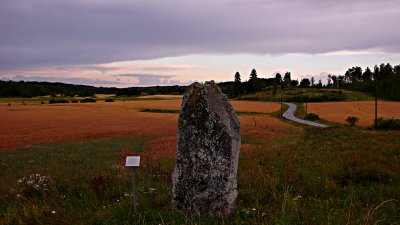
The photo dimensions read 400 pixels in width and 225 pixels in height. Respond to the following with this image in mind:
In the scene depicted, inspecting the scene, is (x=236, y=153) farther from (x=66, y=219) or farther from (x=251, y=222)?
(x=66, y=219)

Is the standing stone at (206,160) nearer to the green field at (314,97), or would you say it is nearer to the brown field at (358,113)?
the brown field at (358,113)

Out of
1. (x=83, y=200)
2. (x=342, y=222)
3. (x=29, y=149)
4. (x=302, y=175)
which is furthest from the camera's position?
(x=29, y=149)

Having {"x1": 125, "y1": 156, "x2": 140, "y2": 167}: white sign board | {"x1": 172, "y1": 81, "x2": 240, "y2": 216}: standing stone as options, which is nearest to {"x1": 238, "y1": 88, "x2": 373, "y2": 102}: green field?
{"x1": 172, "y1": 81, "x2": 240, "y2": 216}: standing stone

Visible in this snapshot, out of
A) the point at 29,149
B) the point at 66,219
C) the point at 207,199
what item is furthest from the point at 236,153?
the point at 29,149

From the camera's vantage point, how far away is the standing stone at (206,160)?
737 centimetres

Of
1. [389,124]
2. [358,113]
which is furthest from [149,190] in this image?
[358,113]

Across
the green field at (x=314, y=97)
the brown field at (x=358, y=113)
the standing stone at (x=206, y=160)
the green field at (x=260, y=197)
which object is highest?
the standing stone at (x=206, y=160)

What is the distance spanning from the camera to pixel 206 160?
292 inches

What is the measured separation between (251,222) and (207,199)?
1.25 m

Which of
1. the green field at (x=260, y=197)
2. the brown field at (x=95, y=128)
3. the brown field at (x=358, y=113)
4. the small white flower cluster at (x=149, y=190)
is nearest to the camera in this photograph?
the green field at (x=260, y=197)

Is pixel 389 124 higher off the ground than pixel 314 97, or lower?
lower

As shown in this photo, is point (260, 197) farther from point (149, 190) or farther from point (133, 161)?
point (133, 161)

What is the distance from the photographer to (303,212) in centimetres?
654

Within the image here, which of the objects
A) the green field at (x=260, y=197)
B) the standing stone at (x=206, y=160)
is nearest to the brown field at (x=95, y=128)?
the green field at (x=260, y=197)
